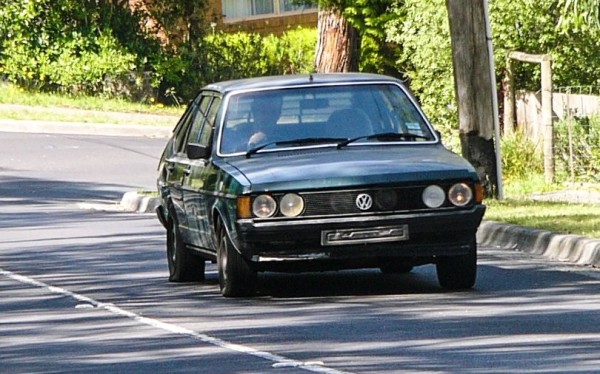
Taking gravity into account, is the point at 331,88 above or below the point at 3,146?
above

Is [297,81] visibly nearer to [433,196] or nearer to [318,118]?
[318,118]

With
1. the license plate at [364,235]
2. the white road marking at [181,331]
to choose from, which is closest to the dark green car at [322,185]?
the license plate at [364,235]

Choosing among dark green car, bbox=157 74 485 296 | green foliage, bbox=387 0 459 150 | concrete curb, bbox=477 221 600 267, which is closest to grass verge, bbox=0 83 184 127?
green foliage, bbox=387 0 459 150

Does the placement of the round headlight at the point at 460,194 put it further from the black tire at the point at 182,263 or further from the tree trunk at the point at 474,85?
the tree trunk at the point at 474,85

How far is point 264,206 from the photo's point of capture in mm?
11930

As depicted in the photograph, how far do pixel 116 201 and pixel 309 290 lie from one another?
1058 centimetres

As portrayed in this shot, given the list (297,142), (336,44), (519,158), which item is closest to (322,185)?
(297,142)

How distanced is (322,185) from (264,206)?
1.36ft

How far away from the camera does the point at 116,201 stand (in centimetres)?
2336

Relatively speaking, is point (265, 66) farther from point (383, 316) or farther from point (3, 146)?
point (383, 316)

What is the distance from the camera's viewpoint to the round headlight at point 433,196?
11961 mm

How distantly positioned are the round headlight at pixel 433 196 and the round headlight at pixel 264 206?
102 cm

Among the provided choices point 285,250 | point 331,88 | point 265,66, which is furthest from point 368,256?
point 265,66

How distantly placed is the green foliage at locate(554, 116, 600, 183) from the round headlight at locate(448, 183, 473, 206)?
10119mm
